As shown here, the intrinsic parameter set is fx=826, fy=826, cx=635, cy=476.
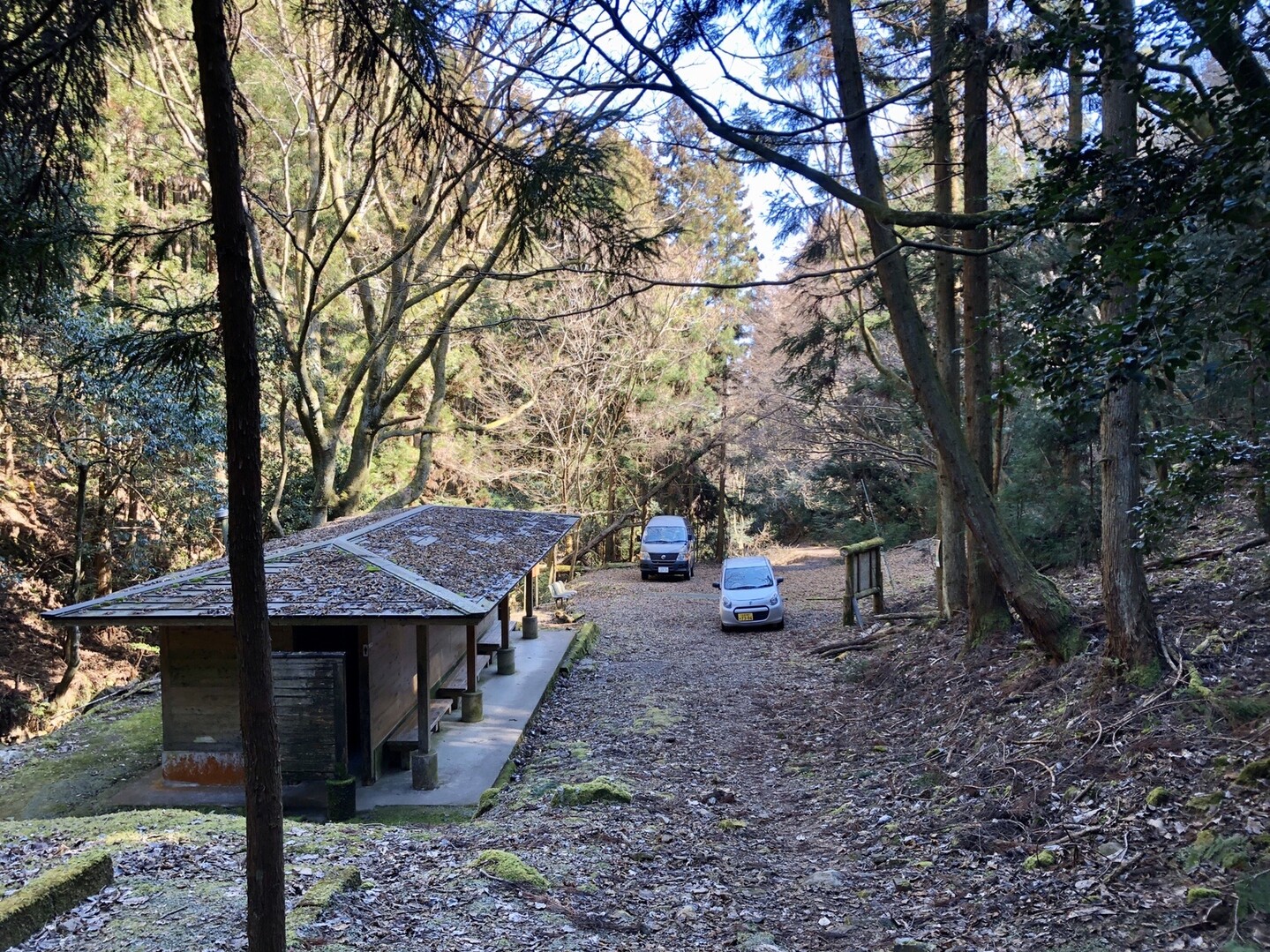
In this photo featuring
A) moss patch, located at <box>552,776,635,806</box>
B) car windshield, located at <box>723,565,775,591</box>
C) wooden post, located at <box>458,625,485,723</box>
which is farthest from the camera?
car windshield, located at <box>723,565,775,591</box>

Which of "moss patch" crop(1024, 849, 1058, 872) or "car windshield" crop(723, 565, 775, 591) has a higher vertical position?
"car windshield" crop(723, 565, 775, 591)

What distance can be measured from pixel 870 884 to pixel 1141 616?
11.2 feet

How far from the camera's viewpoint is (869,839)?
684 centimetres

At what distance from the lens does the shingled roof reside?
8266 mm

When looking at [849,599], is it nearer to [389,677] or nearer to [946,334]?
[946,334]

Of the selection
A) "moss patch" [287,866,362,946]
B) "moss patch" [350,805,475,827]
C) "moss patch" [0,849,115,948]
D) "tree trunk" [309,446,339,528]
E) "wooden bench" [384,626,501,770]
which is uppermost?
"tree trunk" [309,446,339,528]

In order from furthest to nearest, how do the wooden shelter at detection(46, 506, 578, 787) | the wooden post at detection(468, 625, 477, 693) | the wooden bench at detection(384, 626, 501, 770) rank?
the wooden post at detection(468, 625, 477, 693) < the wooden bench at detection(384, 626, 501, 770) < the wooden shelter at detection(46, 506, 578, 787)

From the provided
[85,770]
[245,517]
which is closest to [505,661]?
[85,770]

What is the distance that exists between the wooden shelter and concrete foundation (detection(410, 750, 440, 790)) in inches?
1.6

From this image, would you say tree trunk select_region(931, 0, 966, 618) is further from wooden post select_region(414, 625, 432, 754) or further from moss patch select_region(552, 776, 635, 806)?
wooden post select_region(414, 625, 432, 754)

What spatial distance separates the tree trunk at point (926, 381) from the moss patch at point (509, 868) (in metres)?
5.74

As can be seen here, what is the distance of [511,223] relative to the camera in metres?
5.16

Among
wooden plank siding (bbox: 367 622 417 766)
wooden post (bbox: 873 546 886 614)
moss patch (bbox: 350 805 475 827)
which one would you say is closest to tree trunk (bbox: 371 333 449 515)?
wooden plank siding (bbox: 367 622 417 766)

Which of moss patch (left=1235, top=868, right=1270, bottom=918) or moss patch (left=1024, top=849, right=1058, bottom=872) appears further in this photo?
moss patch (left=1024, top=849, right=1058, bottom=872)
